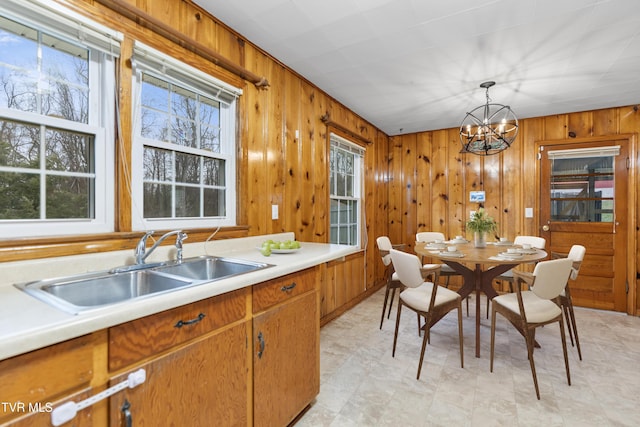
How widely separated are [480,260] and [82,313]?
2.53 meters

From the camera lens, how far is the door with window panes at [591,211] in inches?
143

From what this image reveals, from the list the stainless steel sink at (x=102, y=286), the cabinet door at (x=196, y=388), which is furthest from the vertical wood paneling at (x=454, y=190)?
the stainless steel sink at (x=102, y=286)

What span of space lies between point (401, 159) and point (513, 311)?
3226mm

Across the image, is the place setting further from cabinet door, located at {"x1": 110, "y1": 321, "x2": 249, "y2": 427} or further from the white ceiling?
cabinet door, located at {"x1": 110, "y1": 321, "x2": 249, "y2": 427}

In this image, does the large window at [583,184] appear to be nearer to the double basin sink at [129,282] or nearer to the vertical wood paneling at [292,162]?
the vertical wood paneling at [292,162]

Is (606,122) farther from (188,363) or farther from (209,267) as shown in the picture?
(188,363)

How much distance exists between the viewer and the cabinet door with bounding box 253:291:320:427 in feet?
4.68

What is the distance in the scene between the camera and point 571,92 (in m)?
3.16

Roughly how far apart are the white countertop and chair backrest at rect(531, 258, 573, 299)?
55.4 inches

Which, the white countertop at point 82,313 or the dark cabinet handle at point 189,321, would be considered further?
the dark cabinet handle at point 189,321

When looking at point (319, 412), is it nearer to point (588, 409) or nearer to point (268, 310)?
point (268, 310)

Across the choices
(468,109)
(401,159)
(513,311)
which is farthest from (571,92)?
(513,311)

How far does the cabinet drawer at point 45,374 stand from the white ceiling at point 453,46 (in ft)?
6.53

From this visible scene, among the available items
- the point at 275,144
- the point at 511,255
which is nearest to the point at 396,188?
the point at 511,255
